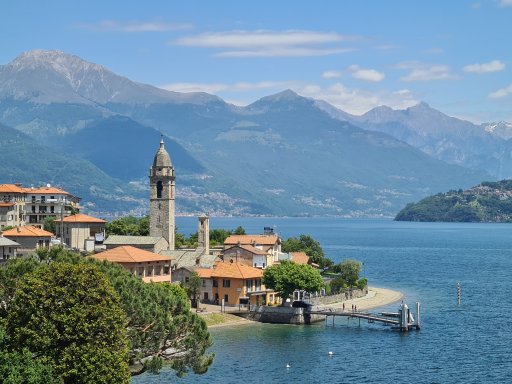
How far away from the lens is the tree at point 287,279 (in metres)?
99.9

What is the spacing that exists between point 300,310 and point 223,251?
23.4m

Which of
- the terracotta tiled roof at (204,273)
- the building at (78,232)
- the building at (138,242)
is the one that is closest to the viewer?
the terracotta tiled roof at (204,273)

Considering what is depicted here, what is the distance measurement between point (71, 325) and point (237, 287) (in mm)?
53833

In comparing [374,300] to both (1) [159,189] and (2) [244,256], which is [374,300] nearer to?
(2) [244,256]

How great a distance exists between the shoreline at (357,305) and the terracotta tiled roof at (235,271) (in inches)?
156

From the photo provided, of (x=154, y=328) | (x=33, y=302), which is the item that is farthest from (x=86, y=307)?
(x=154, y=328)

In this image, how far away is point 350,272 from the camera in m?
131

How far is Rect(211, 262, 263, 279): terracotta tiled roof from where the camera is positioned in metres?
100

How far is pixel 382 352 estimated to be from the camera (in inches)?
3086

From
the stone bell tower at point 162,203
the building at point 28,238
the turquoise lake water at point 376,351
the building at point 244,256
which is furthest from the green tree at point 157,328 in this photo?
the building at point 244,256

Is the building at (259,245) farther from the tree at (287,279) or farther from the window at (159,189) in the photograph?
the tree at (287,279)

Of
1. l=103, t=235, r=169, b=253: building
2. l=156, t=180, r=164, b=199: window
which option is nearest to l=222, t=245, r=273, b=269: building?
l=103, t=235, r=169, b=253: building

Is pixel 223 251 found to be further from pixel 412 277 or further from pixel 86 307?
pixel 86 307

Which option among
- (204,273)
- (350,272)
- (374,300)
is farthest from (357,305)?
(350,272)
